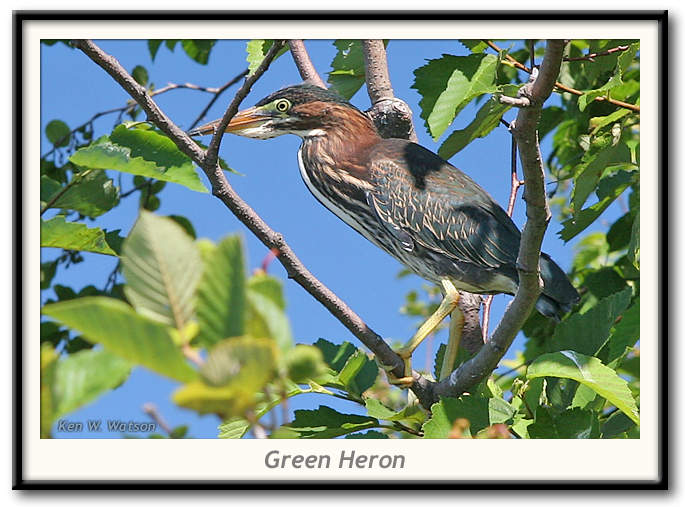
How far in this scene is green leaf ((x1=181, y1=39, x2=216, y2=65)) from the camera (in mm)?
1789

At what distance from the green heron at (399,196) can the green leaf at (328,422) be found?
53 cm

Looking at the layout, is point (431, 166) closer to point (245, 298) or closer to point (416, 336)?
point (416, 336)

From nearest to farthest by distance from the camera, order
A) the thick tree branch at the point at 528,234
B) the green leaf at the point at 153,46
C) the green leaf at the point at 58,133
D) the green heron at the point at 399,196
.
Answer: the thick tree branch at the point at 528,234 < the green leaf at the point at 153,46 < the green leaf at the point at 58,133 < the green heron at the point at 399,196

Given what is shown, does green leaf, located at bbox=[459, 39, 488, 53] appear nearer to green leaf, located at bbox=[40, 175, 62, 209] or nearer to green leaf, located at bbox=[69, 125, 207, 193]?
green leaf, located at bbox=[69, 125, 207, 193]

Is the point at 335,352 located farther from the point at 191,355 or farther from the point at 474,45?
the point at 191,355

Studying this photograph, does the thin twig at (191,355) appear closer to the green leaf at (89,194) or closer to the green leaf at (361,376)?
the green leaf at (361,376)

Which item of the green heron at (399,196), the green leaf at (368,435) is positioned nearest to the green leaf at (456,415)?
the green leaf at (368,435)

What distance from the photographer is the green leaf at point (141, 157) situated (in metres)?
1.33

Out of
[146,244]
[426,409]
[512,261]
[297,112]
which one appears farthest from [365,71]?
[146,244]

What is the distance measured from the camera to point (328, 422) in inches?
56.7

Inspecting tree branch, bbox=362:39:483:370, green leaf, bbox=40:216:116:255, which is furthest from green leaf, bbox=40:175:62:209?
tree branch, bbox=362:39:483:370

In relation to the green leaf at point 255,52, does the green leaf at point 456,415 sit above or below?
below

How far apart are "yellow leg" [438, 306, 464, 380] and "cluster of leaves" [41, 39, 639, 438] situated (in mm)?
97

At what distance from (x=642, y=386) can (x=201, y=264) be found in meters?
1.04
